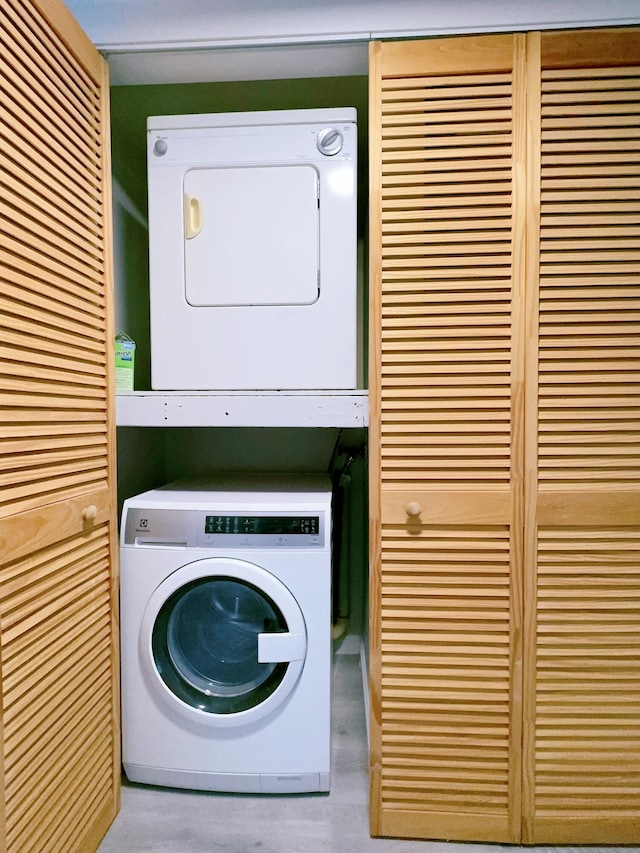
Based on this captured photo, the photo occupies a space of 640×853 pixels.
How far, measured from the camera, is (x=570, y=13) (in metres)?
1.16

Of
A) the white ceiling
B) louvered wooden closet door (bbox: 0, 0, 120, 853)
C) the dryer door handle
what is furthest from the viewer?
the dryer door handle

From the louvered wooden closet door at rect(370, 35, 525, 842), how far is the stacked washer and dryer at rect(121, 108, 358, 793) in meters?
0.16

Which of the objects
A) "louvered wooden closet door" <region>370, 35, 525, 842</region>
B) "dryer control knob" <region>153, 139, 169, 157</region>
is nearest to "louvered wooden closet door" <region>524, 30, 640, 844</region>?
"louvered wooden closet door" <region>370, 35, 525, 842</region>

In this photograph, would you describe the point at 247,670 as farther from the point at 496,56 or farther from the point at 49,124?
the point at 496,56

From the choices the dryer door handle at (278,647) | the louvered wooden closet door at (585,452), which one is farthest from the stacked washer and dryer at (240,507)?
the louvered wooden closet door at (585,452)

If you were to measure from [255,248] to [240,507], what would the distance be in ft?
2.46

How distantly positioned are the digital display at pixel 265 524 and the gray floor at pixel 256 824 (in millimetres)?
786

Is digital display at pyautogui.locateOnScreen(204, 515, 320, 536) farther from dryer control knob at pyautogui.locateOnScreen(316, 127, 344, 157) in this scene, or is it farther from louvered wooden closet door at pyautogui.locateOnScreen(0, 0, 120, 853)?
dryer control knob at pyautogui.locateOnScreen(316, 127, 344, 157)

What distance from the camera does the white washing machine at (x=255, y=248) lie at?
1338 millimetres

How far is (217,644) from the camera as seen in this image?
1.38 metres

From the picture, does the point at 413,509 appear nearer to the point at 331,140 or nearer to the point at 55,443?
the point at 55,443

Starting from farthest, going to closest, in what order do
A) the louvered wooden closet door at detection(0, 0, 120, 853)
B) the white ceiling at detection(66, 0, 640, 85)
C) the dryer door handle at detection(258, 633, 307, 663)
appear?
the dryer door handle at detection(258, 633, 307, 663), the white ceiling at detection(66, 0, 640, 85), the louvered wooden closet door at detection(0, 0, 120, 853)

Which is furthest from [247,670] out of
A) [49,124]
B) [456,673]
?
[49,124]

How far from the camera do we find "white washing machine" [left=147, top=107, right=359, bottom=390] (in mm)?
1338
